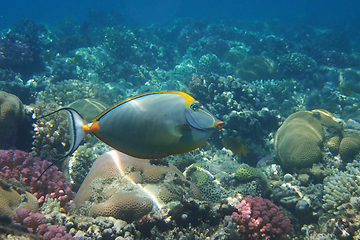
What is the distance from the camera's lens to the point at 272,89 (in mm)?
8867

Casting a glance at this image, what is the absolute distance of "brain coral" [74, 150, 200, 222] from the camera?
104 inches

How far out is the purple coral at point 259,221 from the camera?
9.14 ft

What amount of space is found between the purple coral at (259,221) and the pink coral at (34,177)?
3.20 metres

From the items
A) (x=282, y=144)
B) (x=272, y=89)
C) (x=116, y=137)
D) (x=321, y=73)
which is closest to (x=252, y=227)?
(x=116, y=137)

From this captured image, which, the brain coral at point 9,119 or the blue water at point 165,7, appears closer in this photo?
the brain coral at point 9,119

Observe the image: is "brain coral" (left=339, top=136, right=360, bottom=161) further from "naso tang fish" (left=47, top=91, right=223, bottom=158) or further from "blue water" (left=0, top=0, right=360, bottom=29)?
"blue water" (left=0, top=0, right=360, bottom=29)

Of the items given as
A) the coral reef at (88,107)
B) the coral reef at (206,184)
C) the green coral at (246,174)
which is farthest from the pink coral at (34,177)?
the green coral at (246,174)

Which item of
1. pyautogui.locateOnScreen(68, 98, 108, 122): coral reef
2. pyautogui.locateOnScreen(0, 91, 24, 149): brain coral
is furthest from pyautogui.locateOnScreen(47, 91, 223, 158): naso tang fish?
pyautogui.locateOnScreen(68, 98, 108, 122): coral reef

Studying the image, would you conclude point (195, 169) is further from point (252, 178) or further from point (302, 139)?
point (302, 139)

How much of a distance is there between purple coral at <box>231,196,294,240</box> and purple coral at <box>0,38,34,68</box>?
1304cm

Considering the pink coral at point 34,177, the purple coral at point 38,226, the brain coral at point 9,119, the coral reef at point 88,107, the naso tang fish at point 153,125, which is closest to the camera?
the naso tang fish at point 153,125

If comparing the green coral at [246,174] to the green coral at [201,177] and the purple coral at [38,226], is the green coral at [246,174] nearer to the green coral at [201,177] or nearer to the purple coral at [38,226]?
the green coral at [201,177]

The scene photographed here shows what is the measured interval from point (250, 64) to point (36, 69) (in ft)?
41.1

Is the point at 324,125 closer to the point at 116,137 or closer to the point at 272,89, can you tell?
the point at 272,89
